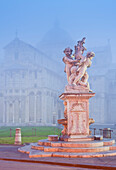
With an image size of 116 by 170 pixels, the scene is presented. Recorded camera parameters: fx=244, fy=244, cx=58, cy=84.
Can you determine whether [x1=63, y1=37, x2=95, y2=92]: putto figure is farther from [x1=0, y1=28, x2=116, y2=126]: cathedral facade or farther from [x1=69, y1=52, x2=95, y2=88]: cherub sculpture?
[x1=0, y1=28, x2=116, y2=126]: cathedral facade

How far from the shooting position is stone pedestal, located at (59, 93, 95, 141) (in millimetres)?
9281

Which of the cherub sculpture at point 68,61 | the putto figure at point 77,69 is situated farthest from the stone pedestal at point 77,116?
the cherub sculpture at point 68,61

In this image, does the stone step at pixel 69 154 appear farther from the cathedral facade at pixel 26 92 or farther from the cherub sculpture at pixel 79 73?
the cathedral facade at pixel 26 92

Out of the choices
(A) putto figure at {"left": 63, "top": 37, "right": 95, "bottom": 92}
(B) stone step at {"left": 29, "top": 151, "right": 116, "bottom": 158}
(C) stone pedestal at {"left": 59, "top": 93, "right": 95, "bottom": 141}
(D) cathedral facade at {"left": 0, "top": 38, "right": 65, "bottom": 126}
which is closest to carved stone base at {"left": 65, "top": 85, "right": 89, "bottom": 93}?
(A) putto figure at {"left": 63, "top": 37, "right": 95, "bottom": 92}

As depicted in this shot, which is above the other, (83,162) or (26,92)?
(26,92)

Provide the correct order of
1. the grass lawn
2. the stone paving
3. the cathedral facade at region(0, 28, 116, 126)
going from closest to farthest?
the stone paving
the grass lawn
the cathedral facade at region(0, 28, 116, 126)

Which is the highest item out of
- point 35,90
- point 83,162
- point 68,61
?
point 35,90

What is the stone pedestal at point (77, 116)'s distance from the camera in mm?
9281

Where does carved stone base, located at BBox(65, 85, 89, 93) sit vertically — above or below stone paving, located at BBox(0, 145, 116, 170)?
above

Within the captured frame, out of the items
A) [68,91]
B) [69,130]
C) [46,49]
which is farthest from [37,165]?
[46,49]

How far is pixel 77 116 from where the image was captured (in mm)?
9391

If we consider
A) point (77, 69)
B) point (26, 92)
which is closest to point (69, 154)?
point (77, 69)

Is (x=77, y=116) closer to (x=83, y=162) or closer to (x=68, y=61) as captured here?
(x=68, y=61)

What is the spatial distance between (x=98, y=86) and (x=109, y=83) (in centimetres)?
553
